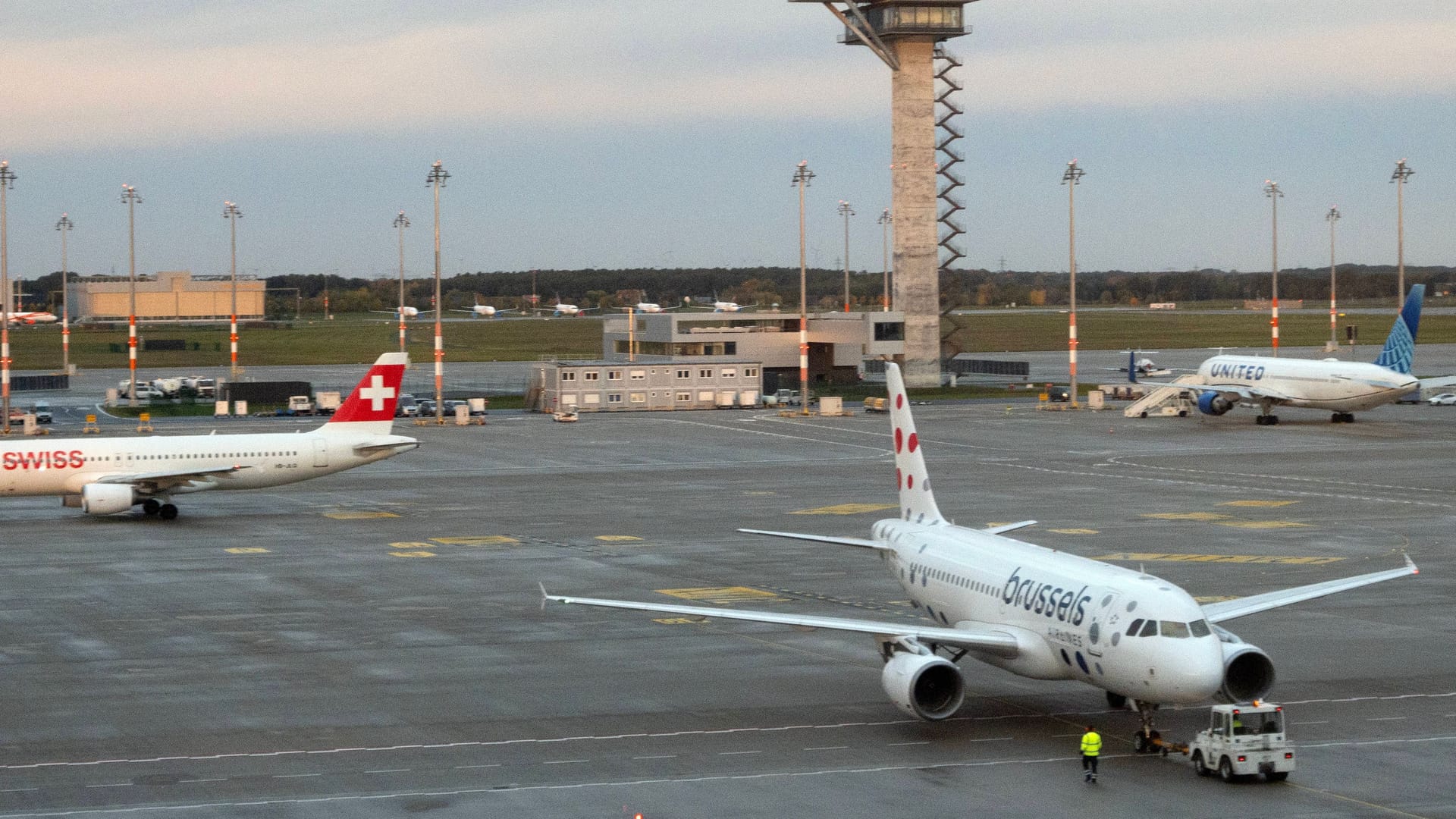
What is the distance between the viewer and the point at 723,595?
48594 millimetres

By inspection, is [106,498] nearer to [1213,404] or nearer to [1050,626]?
[1050,626]

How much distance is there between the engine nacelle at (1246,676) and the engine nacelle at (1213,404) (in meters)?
86.6

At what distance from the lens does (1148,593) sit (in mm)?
29906

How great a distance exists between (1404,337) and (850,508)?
168 ft

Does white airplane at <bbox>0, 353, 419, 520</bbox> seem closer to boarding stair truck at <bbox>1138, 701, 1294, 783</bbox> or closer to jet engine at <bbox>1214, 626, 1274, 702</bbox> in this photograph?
jet engine at <bbox>1214, 626, 1274, 702</bbox>

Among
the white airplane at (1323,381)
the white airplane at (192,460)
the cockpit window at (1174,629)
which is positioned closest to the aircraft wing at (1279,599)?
the cockpit window at (1174,629)

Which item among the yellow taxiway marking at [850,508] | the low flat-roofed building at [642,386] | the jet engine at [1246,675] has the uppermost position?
the low flat-roofed building at [642,386]

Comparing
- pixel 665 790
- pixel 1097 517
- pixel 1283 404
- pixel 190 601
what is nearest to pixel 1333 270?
pixel 1283 404

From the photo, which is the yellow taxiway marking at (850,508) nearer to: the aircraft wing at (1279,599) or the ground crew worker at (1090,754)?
the aircraft wing at (1279,599)

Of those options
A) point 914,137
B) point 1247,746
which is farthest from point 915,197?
point 1247,746

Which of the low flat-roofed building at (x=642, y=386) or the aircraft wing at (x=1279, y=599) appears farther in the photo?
the low flat-roofed building at (x=642, y=386)

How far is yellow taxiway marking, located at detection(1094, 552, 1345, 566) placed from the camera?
179 ft

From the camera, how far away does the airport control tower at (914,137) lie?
137 m

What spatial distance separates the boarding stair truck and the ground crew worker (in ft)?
6.41
